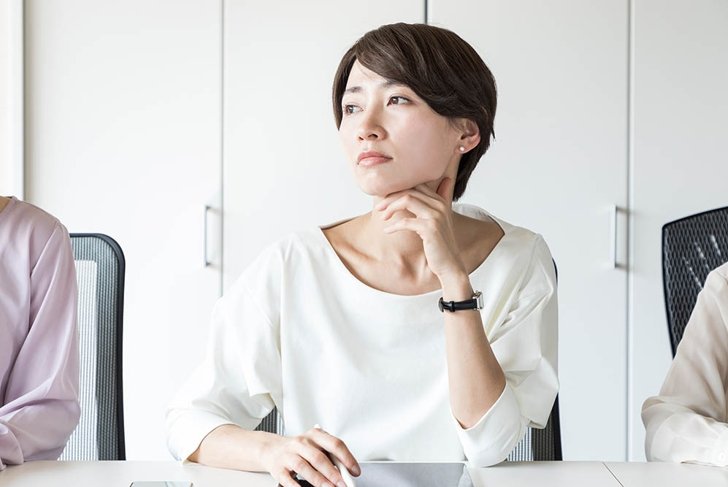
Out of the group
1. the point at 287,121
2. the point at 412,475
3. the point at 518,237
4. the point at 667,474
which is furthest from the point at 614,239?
the point at 412,475

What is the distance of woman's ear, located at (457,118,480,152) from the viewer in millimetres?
1552

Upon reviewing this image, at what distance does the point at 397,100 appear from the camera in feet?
4.88

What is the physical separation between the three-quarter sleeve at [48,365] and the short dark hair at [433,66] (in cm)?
59

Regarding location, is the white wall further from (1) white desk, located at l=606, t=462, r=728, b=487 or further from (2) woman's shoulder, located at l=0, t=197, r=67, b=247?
(1) white desk, located at l=606, t=462, r=728, b=487

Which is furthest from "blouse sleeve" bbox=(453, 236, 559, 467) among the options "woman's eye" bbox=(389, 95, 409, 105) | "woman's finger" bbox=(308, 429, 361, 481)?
"woman's eye" bbox=(389, 95, 409, 105)

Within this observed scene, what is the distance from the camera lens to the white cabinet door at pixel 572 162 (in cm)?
301

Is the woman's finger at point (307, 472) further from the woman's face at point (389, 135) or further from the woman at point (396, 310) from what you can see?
the woman's face at point (389, 135)

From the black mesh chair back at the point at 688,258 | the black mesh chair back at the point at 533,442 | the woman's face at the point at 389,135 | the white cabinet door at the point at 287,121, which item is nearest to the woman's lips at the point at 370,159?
the woman's face at the point at 389,135

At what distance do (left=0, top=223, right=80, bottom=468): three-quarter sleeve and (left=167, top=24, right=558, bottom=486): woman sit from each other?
0.56 feet

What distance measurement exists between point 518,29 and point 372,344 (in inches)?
69.7

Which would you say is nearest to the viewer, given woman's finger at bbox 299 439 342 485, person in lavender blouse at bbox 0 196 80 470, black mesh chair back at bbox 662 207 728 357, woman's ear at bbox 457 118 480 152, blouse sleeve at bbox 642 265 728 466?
woman's finger at bbox 299 439 342 485

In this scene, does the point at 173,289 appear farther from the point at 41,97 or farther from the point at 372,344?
the point at 372,344

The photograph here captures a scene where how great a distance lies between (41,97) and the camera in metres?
3.09

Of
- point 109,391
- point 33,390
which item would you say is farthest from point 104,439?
point 33,390
